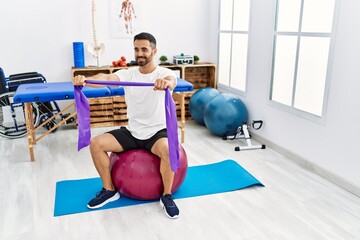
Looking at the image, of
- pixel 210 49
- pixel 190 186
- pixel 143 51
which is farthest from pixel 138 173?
pixel 210 49

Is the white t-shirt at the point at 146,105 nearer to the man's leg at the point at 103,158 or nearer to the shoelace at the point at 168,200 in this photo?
the man's leg at the point at 103,158

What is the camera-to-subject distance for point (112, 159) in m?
2.61

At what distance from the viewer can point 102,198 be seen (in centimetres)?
258

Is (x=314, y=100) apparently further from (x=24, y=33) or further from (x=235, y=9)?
(x=24, y=33)

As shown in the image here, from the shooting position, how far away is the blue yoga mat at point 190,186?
261cm

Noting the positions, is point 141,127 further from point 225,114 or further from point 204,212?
point 225,114

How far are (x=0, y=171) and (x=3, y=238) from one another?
120 cm

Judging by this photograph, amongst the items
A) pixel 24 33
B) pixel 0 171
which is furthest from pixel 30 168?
pixel 24 33

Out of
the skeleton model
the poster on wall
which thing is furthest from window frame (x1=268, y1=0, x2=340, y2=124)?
the skeleton model

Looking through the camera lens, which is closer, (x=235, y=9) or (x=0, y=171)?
(x=0, y=171)

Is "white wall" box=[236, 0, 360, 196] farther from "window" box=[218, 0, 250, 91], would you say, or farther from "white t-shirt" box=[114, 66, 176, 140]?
"white t-shirt" box=[114, 66, 176, 140]

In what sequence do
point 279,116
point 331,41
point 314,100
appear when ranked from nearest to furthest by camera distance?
1. point 331,41
2. point 314,100
3. point 279,116

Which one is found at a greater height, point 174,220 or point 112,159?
point 112,159

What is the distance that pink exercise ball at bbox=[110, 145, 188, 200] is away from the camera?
248cm
